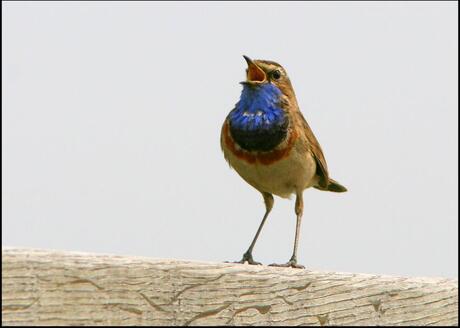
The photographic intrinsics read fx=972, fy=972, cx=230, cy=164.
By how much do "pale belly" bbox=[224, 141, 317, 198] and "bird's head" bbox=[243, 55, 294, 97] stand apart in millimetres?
457

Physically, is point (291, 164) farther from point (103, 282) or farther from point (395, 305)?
point (103, 282)

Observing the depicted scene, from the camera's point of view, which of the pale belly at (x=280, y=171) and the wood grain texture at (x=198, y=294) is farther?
the pale belly at (x=280, y=171)

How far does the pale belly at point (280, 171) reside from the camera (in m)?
6.22

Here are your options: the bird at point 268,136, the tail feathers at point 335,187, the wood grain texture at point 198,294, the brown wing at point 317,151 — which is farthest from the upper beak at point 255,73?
the wood grain texture at point 198,294

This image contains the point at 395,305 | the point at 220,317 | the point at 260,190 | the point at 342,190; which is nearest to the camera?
the point at 220,317

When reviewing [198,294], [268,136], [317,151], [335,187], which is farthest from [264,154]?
[198,294]

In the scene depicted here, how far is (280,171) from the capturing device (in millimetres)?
6242

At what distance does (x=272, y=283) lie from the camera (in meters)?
3.31

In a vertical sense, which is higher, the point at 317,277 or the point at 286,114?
the point at 286,114

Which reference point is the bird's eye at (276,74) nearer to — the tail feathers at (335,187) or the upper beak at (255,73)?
the upper beak at (255,73)

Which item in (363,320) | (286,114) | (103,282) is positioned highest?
(286,114)

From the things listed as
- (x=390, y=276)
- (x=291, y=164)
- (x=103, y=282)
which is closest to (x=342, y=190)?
(x=291, y=164)

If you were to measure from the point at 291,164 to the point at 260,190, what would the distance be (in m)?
0.50

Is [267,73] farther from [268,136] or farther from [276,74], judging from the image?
[268,136]
